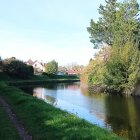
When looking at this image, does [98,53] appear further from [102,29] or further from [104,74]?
[104,74]

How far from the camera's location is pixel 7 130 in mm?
19078

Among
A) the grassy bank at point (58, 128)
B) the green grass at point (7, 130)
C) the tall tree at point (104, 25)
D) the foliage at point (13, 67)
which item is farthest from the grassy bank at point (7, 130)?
the foliage at point (13, 67)

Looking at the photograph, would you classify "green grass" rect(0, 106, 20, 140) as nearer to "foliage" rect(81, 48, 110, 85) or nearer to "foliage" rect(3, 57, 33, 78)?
"foliage" rect(81, 48, 110, 85)

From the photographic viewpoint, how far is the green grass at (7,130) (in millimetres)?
17244

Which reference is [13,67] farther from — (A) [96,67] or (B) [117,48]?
(B) [117,48]

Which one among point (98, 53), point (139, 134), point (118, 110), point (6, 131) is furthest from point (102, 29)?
point (6, 131)

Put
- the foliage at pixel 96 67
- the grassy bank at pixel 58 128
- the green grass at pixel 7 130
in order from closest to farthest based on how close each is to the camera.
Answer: the grassy bank at pixel 58 128 < the green grass at pixel 7 130 < the foliage at pixel 96 67

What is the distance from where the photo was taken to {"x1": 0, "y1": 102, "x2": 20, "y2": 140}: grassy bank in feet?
56.6

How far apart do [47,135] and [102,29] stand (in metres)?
68.0

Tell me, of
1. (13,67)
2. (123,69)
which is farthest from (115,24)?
(13,67)

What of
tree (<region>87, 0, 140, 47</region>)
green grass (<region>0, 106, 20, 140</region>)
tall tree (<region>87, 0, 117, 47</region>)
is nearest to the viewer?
green grass (<region>0, 106, 20, 140</region>)

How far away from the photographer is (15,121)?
885 inches

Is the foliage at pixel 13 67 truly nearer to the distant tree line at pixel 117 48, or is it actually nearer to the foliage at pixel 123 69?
the distant tree line at pixel 117 48

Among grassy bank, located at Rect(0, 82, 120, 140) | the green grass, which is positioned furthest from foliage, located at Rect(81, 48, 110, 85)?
the green grass
